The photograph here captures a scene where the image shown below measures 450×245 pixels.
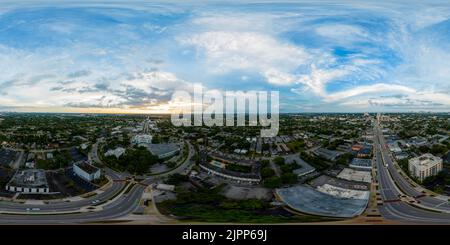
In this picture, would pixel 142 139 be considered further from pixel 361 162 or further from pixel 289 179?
pixel 361 162

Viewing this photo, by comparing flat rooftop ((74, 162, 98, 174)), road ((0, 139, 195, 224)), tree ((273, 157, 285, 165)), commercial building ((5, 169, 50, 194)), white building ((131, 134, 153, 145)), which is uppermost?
white building ((131, 134, 153, 145))

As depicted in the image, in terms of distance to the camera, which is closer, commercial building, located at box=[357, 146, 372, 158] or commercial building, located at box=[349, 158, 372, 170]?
commercial building, located at box=[349, 158, 372, 170]

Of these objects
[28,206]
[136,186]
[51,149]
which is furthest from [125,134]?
[28,206]

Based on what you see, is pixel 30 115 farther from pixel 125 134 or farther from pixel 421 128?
pixel 421 128

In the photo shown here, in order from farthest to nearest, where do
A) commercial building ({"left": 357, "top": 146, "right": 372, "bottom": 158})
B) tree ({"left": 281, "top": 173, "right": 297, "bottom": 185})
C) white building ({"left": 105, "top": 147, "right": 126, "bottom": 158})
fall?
commercial building ({"left": 357, "top": 146, "right": 372, "bottom": 158}) < white building ({"left": 105, "top": 147, "right": 126, "bottom": 158}) < tree ({"left": 281, "top": 173, "right": 297, "bottom": 185})

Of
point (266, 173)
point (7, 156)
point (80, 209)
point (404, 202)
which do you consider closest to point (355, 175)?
point (404, 202)

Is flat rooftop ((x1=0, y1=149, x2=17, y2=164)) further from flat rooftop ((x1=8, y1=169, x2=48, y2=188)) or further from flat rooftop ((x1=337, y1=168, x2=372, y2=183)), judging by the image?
flat rooftop ((x1=337, y1=168, x2=372, y2=183))

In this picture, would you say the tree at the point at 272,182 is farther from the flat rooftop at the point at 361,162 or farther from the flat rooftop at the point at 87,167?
the flat rooftop at the point at 87,167

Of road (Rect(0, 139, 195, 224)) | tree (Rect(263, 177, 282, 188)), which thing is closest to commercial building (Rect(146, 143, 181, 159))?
road (Rect(0, 139, 195, 224))
